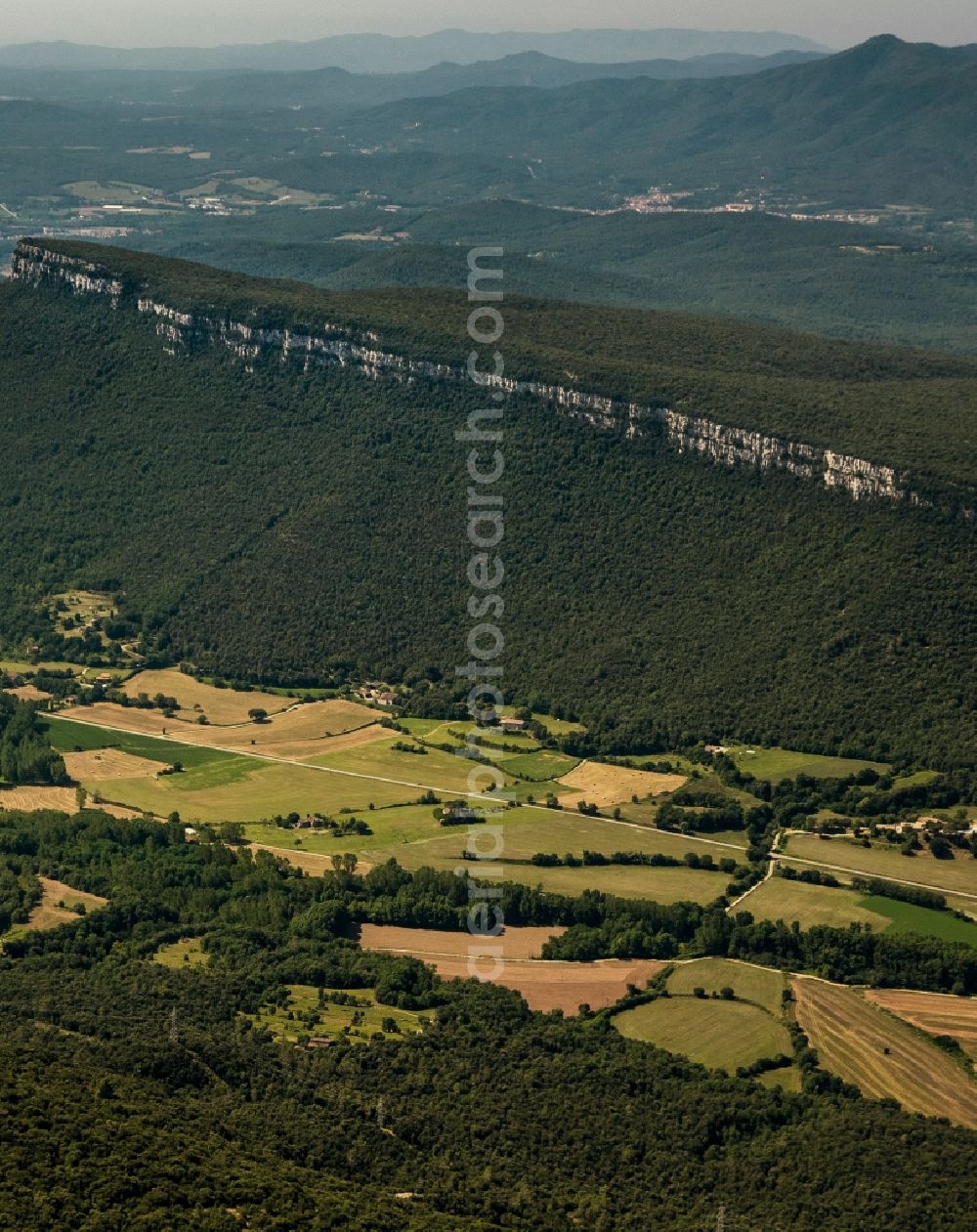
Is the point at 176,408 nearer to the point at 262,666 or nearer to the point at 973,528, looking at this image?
the point at 262,666

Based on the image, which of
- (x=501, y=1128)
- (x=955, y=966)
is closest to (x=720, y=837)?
(x=955, y=966)

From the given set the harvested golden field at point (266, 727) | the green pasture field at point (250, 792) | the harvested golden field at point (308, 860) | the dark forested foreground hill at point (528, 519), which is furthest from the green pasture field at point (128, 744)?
the harvested golden field at point (308, 860)

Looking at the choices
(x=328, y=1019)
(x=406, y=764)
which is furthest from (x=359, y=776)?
(x=328, y=1019)

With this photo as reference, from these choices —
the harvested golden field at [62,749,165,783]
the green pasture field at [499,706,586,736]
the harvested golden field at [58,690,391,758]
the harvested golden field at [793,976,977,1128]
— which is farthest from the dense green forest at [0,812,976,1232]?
the green pasture field at [499,706,586,736]

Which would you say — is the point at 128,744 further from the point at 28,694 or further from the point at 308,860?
the point at 308,860

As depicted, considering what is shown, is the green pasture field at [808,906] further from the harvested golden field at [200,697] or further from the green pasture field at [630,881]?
the harvested golden field at [200,697]

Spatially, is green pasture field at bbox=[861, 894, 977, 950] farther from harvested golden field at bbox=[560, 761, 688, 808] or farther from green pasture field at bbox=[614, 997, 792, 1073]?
harvested golden field at bbox=[560, 761, 688, 808]
